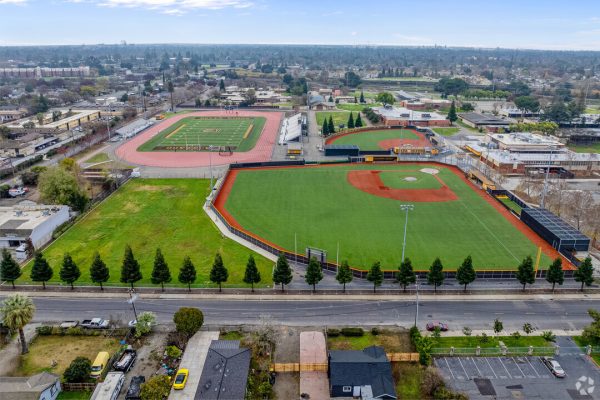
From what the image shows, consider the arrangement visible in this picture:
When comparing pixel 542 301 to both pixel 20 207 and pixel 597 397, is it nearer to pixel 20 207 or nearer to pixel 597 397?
pixel 597 397

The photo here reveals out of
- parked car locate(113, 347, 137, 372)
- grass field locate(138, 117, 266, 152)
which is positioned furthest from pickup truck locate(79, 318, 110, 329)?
grass field locate(138, 117, 266, 152)

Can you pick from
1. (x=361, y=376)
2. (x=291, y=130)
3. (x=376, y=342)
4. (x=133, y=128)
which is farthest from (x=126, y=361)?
(x=133, y=128)

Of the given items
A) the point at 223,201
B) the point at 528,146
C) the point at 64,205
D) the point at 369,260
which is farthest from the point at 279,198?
the point at 528,146

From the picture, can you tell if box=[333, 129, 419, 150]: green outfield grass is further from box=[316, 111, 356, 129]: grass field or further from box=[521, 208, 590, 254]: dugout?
box=[521, 208, 590, 254]: dugout

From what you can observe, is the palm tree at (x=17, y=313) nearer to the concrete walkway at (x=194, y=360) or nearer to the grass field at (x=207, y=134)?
the concrete walkway at (x=194, y=360)

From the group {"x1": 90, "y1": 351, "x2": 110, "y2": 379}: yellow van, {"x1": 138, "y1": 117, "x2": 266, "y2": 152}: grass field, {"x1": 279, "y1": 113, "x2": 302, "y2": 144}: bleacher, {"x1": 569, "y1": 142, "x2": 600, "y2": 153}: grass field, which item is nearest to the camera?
{"x1": 90, "y1": 351, "x2": 110, "y2": 379}: yellow van
